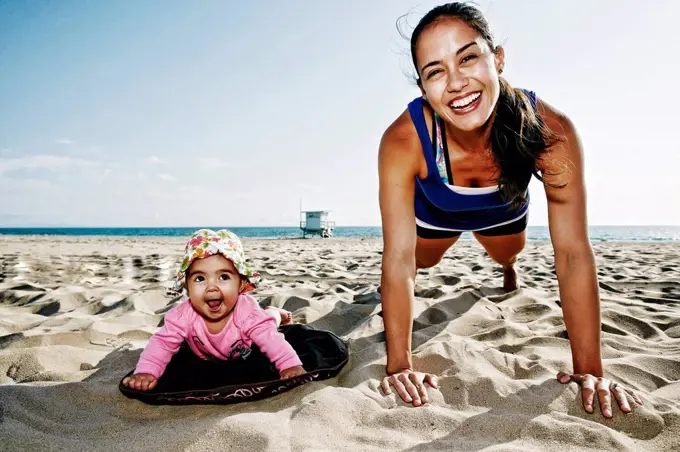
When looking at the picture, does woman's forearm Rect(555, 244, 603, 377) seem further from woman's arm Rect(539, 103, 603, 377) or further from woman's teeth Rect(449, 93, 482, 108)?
woman's teeth Rect(449, 93, 482, 108)

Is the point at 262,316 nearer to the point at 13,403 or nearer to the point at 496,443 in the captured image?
the point at 13,403

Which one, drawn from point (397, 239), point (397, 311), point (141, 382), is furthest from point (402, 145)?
point (141, 382)

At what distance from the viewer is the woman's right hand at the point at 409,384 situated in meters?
1.62

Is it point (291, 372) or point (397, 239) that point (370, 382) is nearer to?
point (291, 372)

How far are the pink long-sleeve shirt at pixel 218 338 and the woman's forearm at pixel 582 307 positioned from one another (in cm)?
127

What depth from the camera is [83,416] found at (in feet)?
5.36

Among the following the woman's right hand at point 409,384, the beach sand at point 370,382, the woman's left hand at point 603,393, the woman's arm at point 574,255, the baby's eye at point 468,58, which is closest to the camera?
the beach sand at point 370,382

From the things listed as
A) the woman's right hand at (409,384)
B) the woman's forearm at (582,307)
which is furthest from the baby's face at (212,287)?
the woman's forearm at (582,307)

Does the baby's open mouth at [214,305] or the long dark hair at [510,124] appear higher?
the long dark hair at [510,124]

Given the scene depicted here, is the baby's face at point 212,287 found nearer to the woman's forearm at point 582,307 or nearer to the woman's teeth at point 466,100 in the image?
the woman's teeth at point 466,100

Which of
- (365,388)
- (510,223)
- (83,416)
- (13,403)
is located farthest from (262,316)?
(510,223)

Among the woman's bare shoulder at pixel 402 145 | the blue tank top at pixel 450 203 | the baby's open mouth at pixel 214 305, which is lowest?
the baby's open mouth at pixel 214 305

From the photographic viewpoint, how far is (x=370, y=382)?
1.83 metres

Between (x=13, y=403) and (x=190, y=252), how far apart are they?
951 mm
